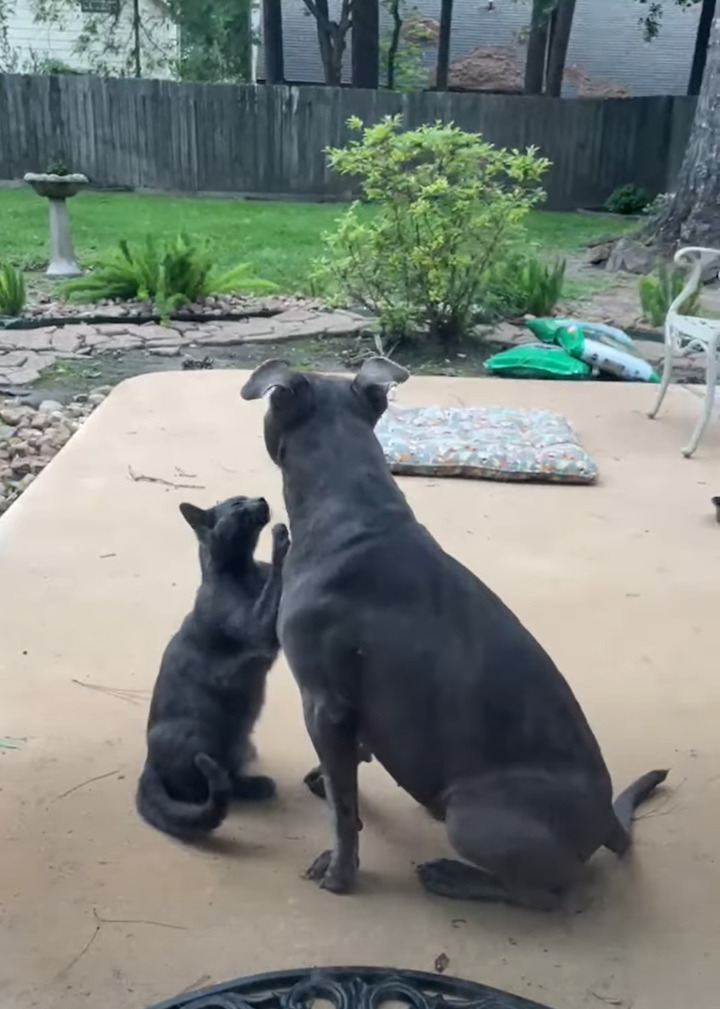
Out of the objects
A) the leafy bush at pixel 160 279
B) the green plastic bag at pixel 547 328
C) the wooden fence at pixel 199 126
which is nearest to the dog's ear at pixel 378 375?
the green plastic bag at pixel 547 328

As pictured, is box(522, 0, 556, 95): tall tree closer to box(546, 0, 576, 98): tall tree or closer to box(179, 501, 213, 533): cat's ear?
box(546, 0, 576, 98): tall tree

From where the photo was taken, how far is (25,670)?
9.04 feet

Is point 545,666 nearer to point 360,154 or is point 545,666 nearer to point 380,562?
point 380,562

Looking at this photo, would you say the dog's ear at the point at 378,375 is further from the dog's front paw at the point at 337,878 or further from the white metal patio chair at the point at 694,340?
the white metal patio chair at the point at 694,340

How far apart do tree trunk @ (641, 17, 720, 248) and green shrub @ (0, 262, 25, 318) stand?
640 cm

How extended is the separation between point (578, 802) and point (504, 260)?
227 inches

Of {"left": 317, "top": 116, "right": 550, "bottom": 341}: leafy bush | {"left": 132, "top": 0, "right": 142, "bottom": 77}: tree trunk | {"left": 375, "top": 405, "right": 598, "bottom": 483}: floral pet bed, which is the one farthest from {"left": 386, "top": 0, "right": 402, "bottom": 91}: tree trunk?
{"left": 375, "top": 405, "right": 598, "bottom": 483}: floral pet bed

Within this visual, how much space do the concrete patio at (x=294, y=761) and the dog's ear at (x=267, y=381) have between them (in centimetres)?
88

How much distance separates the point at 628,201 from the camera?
15.6 m

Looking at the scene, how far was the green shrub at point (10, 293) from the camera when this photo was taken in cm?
762

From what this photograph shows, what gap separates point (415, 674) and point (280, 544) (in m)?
0.38

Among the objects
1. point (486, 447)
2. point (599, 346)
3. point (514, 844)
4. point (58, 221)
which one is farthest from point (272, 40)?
point (514, 844)

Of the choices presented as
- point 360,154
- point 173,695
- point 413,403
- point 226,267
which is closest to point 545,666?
point 173,695

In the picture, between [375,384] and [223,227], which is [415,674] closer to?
[375,384]
